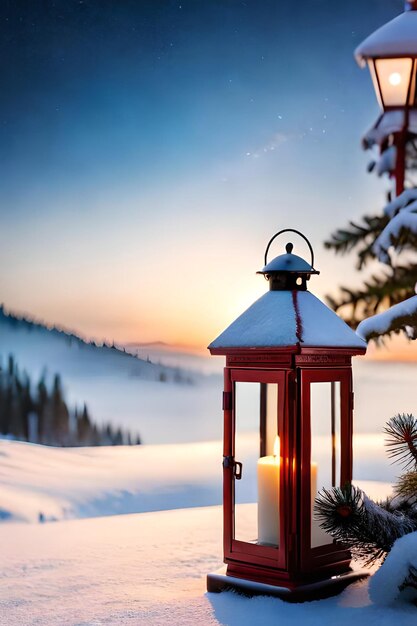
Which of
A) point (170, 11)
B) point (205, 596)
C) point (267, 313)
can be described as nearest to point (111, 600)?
point (205, 596)

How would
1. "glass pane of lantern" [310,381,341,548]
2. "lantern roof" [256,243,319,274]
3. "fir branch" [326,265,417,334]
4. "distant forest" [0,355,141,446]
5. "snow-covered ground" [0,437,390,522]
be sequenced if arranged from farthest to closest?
"distant forest" [0,355,141,446], "snow-covered ground" [0,437,390,522], "fir branch" [326,265,417,334], "lantern roof" [256,243,319,274], "glass pane of lantern" [310,381,341,548]

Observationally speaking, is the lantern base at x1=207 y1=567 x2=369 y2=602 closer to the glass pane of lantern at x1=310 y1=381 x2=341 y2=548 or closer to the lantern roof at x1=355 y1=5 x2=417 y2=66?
the glass pane of lantern at x1=310 y1=381 x2=341 y2=548

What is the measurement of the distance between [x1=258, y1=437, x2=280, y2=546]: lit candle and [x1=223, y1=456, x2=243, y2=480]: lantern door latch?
76mm

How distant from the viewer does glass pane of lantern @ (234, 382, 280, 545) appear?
3166 mm

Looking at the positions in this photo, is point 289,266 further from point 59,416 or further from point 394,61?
point 59,416

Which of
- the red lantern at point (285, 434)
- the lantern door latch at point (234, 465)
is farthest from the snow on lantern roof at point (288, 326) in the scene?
the lantern door latch at point (234, 465)

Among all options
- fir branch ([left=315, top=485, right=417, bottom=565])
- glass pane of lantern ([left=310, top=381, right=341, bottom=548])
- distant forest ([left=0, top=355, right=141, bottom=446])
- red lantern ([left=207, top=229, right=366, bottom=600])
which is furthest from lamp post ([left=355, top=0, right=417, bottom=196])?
distant forest ([left=0, top=355, right=141, bottom=446])

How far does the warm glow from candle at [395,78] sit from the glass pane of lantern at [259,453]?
1.54m

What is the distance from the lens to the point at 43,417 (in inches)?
217

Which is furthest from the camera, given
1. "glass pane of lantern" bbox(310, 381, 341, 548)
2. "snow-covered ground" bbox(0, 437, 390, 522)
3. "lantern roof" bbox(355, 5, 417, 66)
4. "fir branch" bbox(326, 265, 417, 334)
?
"snow-covered ground" bbox(0, 437, 390, 522)

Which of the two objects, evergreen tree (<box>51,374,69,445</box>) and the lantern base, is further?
evergreen tree (<box>51,374,69,445</box>)

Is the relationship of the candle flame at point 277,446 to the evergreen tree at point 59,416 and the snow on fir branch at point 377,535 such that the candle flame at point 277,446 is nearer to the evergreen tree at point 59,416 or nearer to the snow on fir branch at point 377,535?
the snow on fir branch at point 377,535

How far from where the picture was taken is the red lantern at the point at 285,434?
310 cm

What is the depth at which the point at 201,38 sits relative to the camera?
5.24 m
